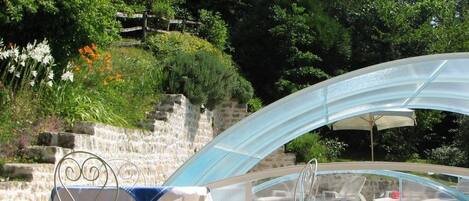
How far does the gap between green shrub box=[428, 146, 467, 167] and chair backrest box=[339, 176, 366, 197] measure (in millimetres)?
12647

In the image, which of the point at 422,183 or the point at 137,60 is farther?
the point at 137,60

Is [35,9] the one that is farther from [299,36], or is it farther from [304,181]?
[299,36]

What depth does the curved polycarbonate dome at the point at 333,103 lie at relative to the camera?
5984 millimetres

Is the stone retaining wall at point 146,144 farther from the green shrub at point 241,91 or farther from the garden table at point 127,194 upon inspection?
the garden table at point 127,194

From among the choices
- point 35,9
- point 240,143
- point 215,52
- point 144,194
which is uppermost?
point 215,52

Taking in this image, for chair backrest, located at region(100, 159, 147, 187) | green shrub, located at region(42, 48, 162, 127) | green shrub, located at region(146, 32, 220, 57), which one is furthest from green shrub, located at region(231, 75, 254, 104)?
chair backrest, located at region(100, 159, 147, 187)

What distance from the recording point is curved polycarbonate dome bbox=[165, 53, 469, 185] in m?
5.98

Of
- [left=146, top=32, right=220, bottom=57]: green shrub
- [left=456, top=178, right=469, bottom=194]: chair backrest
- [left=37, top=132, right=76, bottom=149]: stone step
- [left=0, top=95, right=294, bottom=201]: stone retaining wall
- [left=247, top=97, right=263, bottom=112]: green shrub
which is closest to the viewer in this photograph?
[left=456, top=178, right=469, bottom=194]: chair backrest

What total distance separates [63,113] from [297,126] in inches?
156

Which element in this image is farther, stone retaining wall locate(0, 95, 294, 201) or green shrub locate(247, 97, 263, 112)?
green shrub locate(247, 97, 263, 112)

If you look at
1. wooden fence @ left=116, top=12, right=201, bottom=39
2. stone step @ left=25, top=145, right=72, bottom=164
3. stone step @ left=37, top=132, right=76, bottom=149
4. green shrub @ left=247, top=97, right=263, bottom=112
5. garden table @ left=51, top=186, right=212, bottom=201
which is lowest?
garden table @ left=51, top=186, right=212, bottom=201

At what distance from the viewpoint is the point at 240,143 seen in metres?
7.00

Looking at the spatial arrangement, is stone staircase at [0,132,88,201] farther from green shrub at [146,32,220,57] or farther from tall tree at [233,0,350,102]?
tall tree at [233,0,350,102]

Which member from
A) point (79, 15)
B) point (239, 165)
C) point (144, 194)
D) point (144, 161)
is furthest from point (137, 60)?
point (144, 194)
